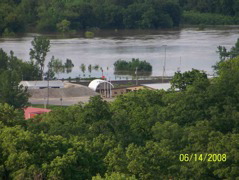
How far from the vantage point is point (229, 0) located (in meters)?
38.0

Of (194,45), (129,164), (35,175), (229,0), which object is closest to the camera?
(35,175)

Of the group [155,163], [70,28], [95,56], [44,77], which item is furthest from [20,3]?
[155,163]

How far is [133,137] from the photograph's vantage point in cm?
892

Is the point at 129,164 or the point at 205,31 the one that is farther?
the point at 205,31

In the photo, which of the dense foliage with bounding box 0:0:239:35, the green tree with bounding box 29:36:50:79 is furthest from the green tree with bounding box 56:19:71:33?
the green tree with bounding box 29:36:50:79

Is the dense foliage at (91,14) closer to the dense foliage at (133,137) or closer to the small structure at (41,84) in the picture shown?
the small structure at (41,84)

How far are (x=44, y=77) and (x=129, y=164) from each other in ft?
42.9

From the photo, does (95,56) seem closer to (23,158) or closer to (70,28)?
(70,28)

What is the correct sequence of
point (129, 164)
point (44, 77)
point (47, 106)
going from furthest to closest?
→ point (44, 77) < point (47, 106) < point (129, 164)
